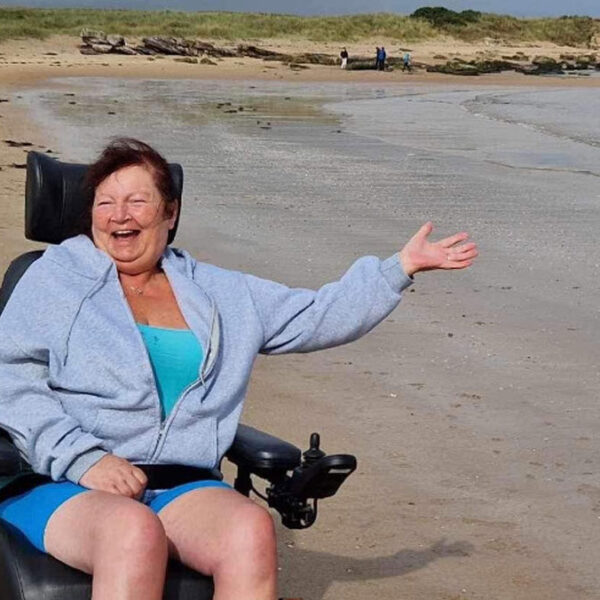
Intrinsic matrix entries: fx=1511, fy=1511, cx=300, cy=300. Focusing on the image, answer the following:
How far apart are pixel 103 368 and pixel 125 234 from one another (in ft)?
1.38

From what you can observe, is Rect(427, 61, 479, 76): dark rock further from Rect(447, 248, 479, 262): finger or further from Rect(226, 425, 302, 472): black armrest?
Rect(226, 425, 302, 472): black armrest

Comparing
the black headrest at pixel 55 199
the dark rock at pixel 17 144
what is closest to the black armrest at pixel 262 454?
the black headrest at pixel 55 199

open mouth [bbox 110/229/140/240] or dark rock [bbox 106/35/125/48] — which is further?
dark rock [bbox 106/35/125/48]

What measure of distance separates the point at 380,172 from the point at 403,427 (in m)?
10.4

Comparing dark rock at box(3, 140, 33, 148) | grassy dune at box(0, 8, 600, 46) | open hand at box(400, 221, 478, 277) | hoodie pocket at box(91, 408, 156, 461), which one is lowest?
grassy dune at box(0, 8, 600, 46)

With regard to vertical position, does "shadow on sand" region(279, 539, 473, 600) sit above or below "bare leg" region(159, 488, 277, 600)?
below

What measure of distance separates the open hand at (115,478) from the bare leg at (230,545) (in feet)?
0.39

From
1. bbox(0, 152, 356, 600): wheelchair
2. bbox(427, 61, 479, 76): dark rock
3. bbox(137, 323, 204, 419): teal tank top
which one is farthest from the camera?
bbox(427, 61, 479, 76): dark rock

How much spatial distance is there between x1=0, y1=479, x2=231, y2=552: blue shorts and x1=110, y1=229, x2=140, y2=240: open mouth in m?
0.66

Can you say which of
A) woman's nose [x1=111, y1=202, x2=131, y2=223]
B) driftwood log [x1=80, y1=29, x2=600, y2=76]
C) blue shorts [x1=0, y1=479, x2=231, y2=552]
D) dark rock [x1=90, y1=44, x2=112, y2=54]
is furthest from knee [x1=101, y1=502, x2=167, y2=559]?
dark rock [x1=90, y1=44, x2=112, y2=54]

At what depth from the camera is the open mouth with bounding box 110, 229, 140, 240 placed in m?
3.84

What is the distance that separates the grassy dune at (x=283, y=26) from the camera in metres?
65.9

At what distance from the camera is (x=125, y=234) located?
3850 millimetres

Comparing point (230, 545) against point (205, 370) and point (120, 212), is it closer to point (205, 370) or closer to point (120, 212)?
point (205, 370)
